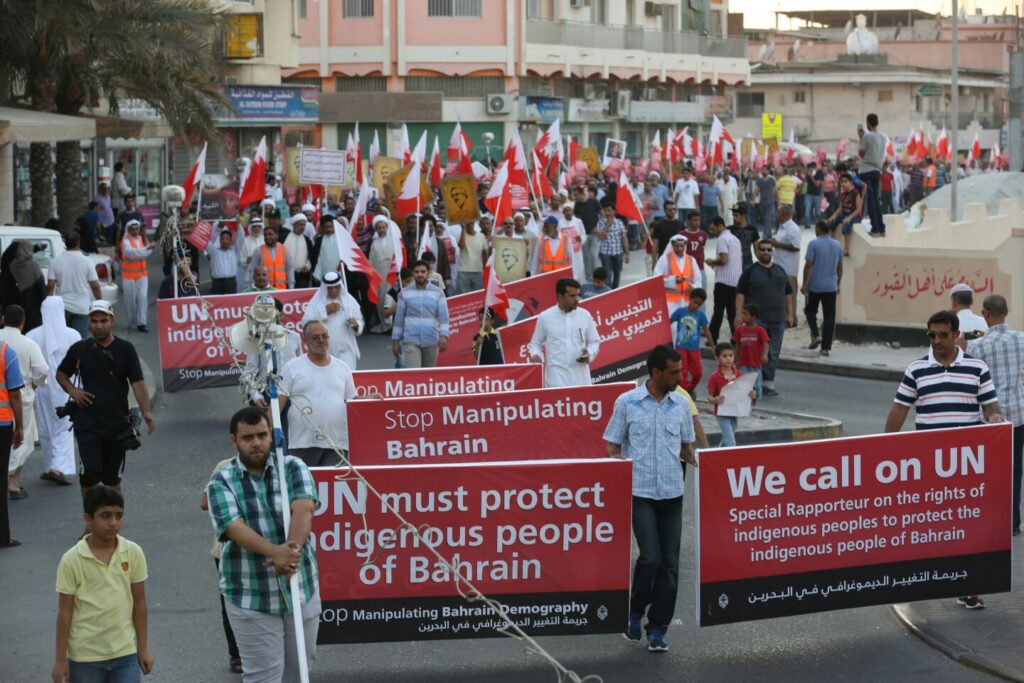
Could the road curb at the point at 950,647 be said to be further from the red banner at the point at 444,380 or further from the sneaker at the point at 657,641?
the red banner at the point at 444,380

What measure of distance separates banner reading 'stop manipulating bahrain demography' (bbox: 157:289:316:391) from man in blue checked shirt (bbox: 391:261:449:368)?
65.9 inches

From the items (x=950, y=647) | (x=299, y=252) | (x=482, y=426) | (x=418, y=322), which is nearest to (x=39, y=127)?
(x=299, y=252)

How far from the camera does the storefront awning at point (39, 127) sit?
2194 centimetres

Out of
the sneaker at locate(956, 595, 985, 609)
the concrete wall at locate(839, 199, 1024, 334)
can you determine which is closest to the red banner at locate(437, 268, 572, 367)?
the concrete wall at locate(839, 199, 1024, 334)

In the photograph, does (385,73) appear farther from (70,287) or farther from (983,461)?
(983,461)

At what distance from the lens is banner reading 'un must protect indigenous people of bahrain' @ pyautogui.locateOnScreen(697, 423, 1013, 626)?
8.66 metres

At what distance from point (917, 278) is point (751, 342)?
6541 mm

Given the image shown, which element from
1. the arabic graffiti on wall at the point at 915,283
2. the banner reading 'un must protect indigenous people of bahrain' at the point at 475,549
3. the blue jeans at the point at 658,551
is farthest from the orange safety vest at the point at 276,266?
the banner reading 'un must protect indigenous people of bahrain' at the point at 475,549

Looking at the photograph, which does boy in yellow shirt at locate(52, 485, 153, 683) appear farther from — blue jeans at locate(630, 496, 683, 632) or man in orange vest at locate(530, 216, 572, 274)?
man in orange vest at locate(530, 216, 572, 274)

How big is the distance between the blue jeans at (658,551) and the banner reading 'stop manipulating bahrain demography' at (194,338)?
8.68 m

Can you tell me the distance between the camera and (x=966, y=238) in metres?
27.8

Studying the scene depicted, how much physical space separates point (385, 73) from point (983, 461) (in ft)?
165

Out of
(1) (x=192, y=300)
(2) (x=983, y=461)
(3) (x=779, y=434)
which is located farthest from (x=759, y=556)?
(1) (x=192, y=300)

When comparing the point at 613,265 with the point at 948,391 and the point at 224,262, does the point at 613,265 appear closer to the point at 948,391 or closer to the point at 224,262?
the point at 224,262
